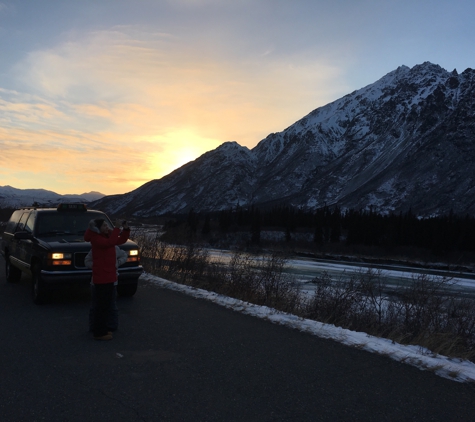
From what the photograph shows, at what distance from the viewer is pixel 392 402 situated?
398cm

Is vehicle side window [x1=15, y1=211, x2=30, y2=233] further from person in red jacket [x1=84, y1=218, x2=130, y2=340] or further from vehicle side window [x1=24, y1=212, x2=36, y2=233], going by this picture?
person in red jacket [x1=84, y1=218, x2=130, y2=340]

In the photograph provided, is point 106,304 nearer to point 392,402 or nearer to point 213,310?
point 213,310

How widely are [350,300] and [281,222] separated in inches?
3661

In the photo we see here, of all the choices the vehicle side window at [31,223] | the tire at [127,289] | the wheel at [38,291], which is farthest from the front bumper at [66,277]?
the vehicle side window at [31,223]

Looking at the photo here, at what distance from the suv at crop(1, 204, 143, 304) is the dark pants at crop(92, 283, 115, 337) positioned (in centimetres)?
215

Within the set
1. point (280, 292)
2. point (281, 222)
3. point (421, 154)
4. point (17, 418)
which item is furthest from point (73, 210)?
point (421, 154)

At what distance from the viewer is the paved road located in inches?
146

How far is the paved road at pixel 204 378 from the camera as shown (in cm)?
370

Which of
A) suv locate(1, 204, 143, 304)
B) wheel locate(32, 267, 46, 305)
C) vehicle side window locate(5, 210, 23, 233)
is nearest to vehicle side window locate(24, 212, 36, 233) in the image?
suv locate(1, 204, 143, 304)

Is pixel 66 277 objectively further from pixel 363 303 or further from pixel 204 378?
pixel 363 303

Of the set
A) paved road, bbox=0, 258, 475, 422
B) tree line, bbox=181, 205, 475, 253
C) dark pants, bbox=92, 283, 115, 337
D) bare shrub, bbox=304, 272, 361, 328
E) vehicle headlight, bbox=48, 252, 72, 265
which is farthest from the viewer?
tree line, bbox=181, 205, 475, 253

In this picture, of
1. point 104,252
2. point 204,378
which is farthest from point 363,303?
point 204,378

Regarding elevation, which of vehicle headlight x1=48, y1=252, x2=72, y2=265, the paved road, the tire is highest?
vehicle headlight x1=48, y1=252, x2=72, y2=265

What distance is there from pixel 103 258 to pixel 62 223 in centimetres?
400
